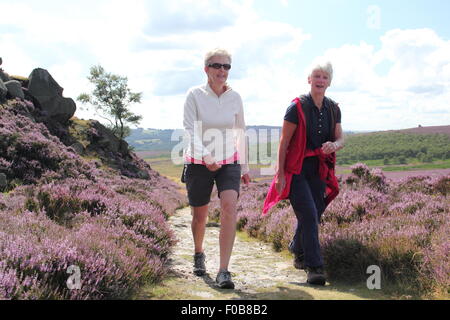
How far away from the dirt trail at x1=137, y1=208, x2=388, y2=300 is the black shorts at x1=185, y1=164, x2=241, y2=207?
3.53ft

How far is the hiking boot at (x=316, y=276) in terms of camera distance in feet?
15.4

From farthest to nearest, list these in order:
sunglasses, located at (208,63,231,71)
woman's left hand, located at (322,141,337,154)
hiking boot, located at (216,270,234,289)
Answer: woman's left hand, located at (322,141,337,154), sunglasses, located at (208,63,231,71), hiking boot, located at (216,270,234,289)

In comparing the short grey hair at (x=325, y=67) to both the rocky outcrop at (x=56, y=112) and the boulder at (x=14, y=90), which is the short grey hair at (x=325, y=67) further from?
the boulder at (x=14, y=90)

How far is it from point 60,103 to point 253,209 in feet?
56.2

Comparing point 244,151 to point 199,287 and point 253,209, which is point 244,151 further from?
point 253,209

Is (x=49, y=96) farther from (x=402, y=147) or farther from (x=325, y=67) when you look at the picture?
(x=402, y=147)

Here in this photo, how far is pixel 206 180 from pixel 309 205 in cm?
136

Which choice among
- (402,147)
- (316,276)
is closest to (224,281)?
(316,276)

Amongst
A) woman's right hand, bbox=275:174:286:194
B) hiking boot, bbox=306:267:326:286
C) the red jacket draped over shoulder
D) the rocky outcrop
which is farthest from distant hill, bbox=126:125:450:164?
hiking boot, bbox=306:267:326:286

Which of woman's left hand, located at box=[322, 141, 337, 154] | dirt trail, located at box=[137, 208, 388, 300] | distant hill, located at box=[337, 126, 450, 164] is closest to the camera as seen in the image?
dirt trail, located at box=[137, 208, 388, 300]

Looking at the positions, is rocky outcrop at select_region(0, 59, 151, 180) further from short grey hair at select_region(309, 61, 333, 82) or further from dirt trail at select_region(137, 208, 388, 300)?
short grey hair at select_region(309, 61, 333, 82)

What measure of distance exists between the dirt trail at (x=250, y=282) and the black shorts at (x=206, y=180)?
1.08 meters

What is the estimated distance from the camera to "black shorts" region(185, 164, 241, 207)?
4.86 meters
